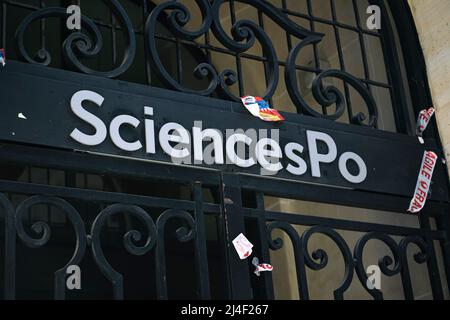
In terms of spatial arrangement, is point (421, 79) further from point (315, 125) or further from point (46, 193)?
point (46, 193)

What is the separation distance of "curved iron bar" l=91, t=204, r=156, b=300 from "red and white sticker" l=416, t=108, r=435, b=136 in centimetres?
196

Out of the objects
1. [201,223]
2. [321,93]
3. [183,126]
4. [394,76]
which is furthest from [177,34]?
[394,76]

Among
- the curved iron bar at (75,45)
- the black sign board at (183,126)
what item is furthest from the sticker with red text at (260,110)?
the curved iron bar at (75,45)

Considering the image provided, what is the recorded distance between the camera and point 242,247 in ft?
14.6

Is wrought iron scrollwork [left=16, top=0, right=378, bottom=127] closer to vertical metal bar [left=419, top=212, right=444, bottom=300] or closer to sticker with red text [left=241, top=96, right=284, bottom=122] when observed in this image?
sticker with red text [left=241, top=96, right=284, bottom=122]

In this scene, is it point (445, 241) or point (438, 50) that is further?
point (438, 50)

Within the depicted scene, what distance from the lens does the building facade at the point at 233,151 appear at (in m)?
4.22

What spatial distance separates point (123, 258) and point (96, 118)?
2.57m

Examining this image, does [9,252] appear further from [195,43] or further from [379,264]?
[379,264]

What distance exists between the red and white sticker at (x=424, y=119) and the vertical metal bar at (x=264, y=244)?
1.28 metres

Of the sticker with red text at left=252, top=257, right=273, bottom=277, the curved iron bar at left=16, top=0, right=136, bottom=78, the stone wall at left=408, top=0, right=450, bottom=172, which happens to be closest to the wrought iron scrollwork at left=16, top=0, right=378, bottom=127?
the curved iron bar at left=16, top=0, right=136, bottom=78

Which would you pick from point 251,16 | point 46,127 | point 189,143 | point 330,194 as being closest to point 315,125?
point 330,194

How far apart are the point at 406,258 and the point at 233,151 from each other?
3.89ft

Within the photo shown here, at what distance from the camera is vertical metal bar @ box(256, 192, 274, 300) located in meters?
4.52
